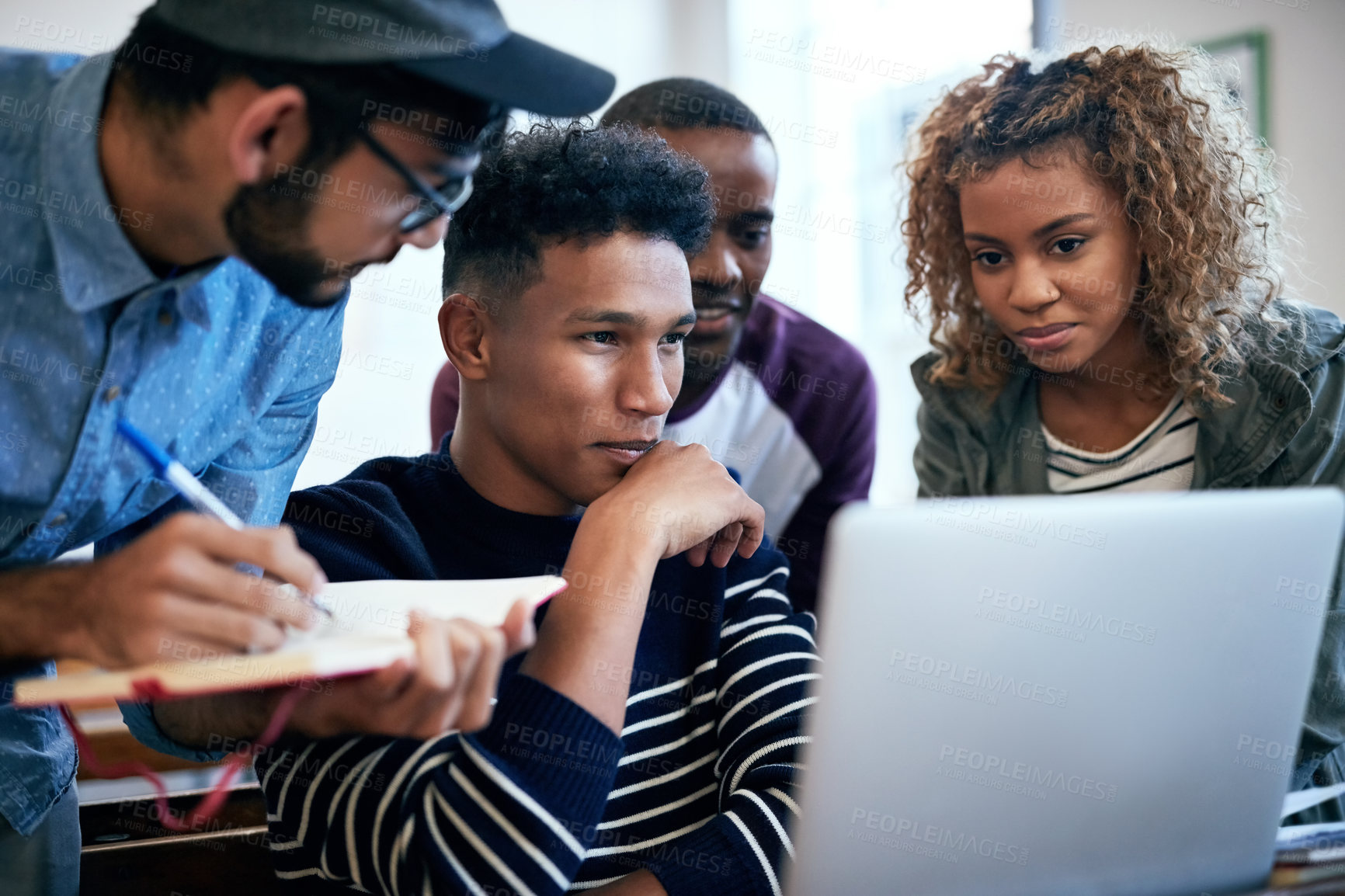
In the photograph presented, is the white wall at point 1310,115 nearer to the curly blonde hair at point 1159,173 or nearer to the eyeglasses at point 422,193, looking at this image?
the curly blonde hair at point 1159,173

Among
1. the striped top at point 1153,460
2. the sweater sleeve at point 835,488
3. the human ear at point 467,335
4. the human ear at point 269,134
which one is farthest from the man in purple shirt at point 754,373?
the human ear at point 269,134

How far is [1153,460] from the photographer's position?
5.53 feet

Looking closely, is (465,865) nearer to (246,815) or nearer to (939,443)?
(246,815)

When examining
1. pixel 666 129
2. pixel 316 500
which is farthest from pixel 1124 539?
pixel 666 129

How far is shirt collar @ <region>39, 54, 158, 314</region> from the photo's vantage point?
3.17 ft

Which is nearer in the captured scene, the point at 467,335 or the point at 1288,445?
the point at 467,335

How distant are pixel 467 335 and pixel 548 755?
58 cm

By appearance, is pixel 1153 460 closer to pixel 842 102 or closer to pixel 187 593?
pixel 187 593

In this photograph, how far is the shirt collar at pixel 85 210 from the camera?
0.97 m

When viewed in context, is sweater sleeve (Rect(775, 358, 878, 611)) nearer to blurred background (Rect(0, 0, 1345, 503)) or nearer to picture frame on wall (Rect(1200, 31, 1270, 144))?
blurred background (Rect(0, 0, 1345, 503))

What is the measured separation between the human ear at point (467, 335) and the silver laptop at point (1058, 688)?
0.69m

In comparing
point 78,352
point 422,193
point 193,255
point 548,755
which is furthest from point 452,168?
point 548,755

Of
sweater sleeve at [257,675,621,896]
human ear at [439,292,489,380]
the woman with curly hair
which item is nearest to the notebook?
sweater sleeve at [257,675,621,896]

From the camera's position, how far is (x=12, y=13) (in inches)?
149
